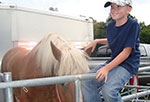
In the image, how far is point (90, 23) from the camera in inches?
421

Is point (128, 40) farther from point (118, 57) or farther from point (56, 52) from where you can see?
point (56, 52)

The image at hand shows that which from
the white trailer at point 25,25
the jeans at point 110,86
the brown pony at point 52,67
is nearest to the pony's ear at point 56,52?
the brown pony at point 52,67

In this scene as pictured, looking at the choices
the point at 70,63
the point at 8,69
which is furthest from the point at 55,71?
the point at 8,69

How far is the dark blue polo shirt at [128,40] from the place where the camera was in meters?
2.42

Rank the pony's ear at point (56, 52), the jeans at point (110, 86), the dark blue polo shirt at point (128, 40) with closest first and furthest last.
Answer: the jeans at point (110, 86) < the dark blue polo shirt at point (128, 40) < the pony's ear at point (56, 52)

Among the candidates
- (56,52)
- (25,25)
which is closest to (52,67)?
(56,52)

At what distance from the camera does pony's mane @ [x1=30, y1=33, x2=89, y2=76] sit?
245 cm

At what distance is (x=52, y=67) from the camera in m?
2.85

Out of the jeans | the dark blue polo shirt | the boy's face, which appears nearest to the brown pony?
the jeans

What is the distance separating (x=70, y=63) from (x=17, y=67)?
1799 millimetres

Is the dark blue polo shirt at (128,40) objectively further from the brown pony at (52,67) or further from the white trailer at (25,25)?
the white trailer at (25,25)

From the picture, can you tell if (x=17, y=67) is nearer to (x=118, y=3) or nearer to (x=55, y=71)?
(x=55, y=71)

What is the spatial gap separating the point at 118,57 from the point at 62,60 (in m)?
0.59

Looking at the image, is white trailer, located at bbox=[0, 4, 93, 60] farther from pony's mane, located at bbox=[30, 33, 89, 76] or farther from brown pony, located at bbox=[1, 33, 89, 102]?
pony's mane, located at bbox=[30, 33, 89, 76]
